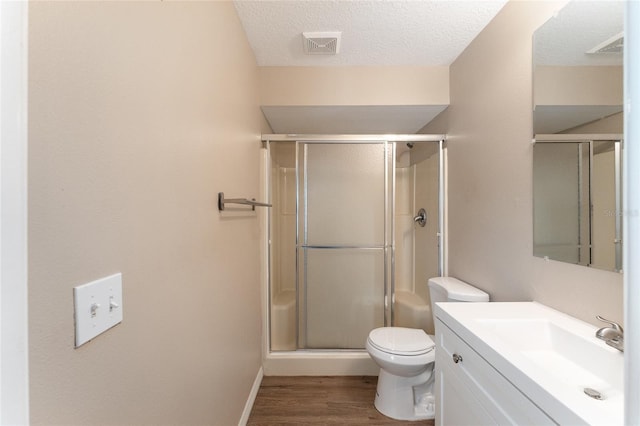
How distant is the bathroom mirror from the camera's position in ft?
3.08

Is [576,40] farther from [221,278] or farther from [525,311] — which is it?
[221,278]

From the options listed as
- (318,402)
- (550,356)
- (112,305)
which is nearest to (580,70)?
(550,356)

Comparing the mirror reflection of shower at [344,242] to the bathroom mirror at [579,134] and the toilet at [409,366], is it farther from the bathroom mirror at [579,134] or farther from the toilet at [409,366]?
the bathroom mirror at [579,134]

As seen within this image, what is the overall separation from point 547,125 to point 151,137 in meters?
1.58

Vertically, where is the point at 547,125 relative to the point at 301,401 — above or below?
above

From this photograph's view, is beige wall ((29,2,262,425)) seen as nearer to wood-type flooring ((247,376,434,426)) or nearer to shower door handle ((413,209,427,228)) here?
wood-type flooring ((247,376,434,426))

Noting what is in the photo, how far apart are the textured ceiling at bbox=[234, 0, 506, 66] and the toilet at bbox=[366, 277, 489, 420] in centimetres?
164

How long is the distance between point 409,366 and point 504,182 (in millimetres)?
1213

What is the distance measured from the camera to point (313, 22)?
1.60 meters

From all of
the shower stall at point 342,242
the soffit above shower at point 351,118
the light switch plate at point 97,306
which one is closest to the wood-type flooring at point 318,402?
the shower stall at point 342,242

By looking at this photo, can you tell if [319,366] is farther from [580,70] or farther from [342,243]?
[580,70]

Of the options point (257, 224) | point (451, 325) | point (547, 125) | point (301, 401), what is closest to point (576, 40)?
point (547, 125)

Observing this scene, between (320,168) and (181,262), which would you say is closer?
(181,262)

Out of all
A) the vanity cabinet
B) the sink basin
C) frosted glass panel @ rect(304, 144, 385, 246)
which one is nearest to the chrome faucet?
the sink basin
